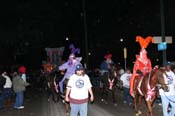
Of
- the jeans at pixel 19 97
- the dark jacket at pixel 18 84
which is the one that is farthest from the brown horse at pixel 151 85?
the jeans at pixel 19 97

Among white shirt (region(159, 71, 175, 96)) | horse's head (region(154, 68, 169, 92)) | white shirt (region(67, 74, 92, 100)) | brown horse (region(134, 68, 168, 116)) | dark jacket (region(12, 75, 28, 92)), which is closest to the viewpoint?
white shirt (region(67, 74, 92, 100))

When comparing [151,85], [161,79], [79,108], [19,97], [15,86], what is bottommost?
[19,97]

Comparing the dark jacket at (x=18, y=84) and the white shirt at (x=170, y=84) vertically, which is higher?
the white shirt at (x=170, y=84)

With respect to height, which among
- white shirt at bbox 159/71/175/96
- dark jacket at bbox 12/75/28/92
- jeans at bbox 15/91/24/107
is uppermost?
white shirt at bbox 159/71/175/96

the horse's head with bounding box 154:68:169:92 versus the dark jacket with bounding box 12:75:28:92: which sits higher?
the horse's head with bounding box 154:68:169:92

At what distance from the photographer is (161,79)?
12742 millimetres

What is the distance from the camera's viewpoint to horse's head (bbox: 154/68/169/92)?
489 inches

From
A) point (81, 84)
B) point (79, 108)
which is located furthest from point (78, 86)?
point (79, 108)

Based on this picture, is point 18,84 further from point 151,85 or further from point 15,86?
point 151,85

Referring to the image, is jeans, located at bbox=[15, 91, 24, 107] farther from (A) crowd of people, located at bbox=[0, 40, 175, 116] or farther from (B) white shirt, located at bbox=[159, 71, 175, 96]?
(B) white shirt, located at bbox=[159, 71, 175, 96]

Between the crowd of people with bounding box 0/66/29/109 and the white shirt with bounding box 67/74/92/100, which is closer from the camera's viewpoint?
the white shirt with bounding box 67/74/92/100

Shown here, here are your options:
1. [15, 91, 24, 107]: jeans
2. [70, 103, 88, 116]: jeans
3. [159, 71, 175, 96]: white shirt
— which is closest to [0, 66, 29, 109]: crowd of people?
[15, 91, 24, 107]: jeans

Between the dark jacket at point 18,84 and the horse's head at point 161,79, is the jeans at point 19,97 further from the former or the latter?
the horse's head at point 161,79

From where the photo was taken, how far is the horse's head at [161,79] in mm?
12410
